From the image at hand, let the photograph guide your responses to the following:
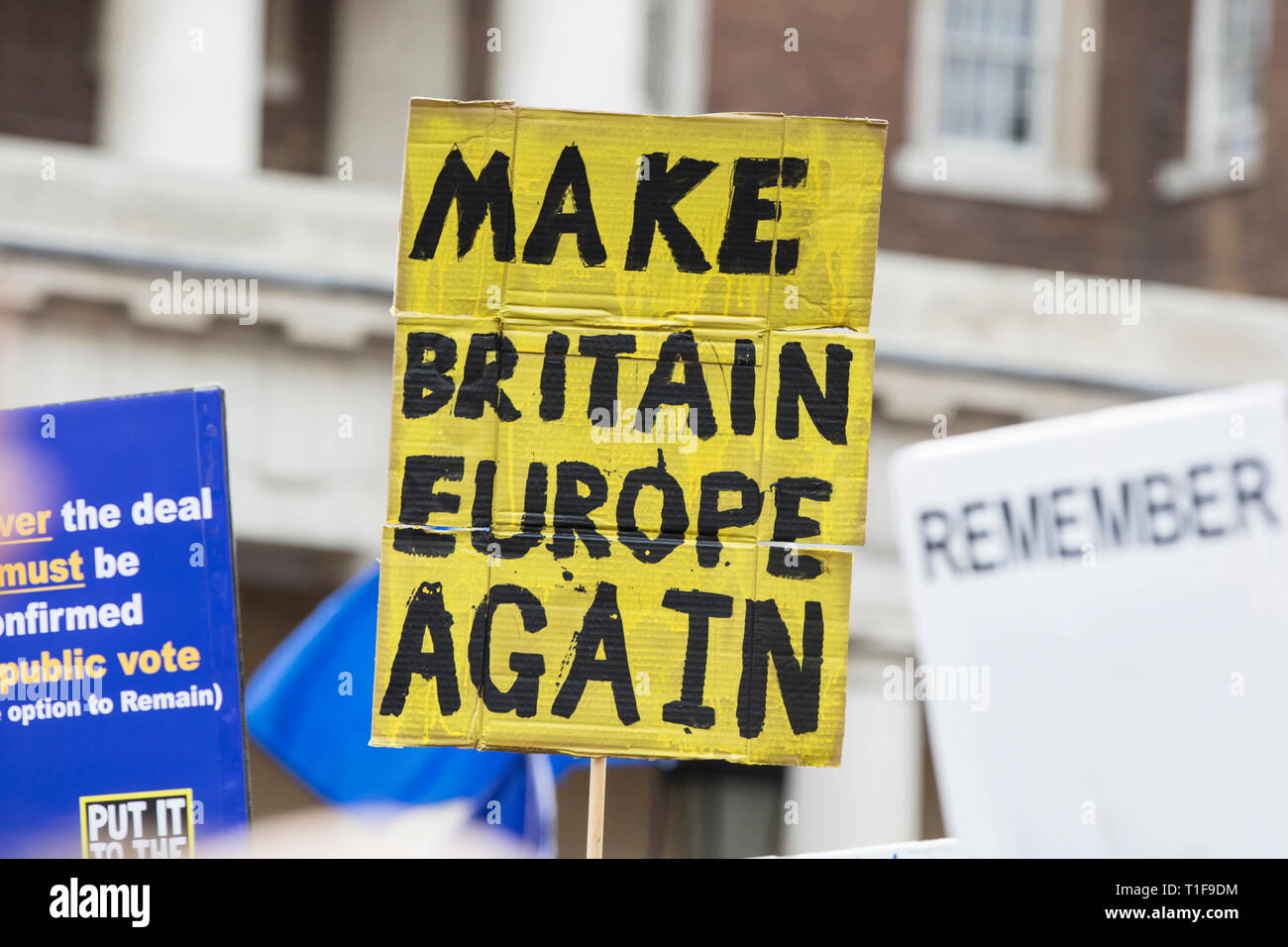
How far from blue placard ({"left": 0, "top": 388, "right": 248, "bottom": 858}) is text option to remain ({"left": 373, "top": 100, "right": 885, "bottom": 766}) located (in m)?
0.36

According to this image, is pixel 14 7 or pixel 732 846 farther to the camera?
pixel 14 7

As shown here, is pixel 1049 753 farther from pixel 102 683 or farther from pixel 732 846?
pixel 732 846

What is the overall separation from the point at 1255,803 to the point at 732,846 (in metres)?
5.93

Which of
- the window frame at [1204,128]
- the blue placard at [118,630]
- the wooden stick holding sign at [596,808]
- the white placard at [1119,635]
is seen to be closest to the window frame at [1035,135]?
the window frame at [1204,128]

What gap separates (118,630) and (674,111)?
6.57 metres

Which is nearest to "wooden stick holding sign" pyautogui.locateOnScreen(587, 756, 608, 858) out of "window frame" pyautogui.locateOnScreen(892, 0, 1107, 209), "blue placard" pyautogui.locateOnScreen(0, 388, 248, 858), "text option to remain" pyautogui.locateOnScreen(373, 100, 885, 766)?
"text option to remain" pyautogui.locateOnScreen(373, 100, 885, 766)

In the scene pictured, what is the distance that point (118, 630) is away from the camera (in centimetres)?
338

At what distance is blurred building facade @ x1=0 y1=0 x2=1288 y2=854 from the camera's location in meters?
8.33

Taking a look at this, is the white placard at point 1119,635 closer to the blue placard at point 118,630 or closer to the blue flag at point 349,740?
the blue placard at point 118,630

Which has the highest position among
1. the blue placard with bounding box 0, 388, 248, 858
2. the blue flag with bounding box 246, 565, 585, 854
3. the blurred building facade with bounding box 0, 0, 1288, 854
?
the blurred building facade with bounding box 0, 0, 1288, 854

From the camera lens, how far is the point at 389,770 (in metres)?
5.24

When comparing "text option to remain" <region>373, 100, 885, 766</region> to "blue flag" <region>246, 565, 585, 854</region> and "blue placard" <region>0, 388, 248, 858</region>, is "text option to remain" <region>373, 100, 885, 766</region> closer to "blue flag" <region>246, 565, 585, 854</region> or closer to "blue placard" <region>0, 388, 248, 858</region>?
"blue placard" <region>0, 388, 248, 858</region>

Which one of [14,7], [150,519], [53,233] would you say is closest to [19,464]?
[150,519]
